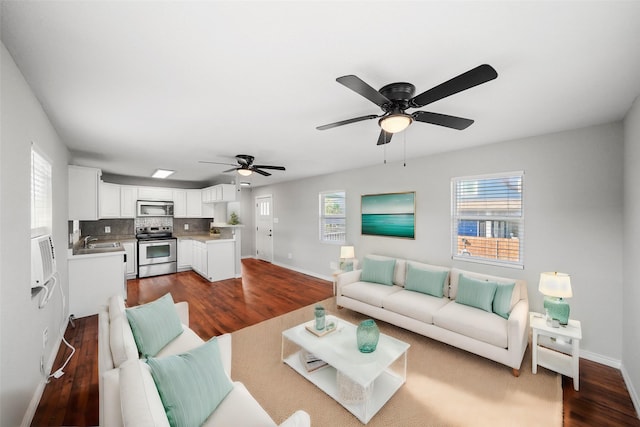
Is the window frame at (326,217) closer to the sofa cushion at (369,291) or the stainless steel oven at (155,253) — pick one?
the sofa cushion at (369,291)

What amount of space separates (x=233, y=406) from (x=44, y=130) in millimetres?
2932

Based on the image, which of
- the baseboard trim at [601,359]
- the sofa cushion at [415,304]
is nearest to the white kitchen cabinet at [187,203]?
the sofa cushion at [415,304]

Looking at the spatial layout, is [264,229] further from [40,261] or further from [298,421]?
[298,421]

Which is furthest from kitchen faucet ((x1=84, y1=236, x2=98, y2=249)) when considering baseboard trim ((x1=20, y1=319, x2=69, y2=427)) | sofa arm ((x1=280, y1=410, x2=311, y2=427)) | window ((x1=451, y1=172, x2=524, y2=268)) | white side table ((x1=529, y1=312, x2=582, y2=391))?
white side table ((x1=529, y1=312, x2=582, y2=391))

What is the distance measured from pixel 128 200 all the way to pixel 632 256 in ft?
26.6

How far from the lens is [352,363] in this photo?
77.5 inches

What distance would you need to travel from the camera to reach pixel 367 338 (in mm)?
2105

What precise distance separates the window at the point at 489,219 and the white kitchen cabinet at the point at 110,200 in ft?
22.5

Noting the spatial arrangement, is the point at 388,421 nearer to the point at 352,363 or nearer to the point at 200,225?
the point at 352,363

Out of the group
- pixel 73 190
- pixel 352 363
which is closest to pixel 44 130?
pixel 73 190

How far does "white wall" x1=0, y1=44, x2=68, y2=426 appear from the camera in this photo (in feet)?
4.66

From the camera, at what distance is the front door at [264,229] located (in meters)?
7.31

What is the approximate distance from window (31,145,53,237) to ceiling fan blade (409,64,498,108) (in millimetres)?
3030

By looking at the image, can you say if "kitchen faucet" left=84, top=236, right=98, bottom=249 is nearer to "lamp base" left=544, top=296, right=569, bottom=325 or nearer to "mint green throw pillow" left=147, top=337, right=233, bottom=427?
"mint green throw pillow" left=147, top=337, right=233, bottom=427
